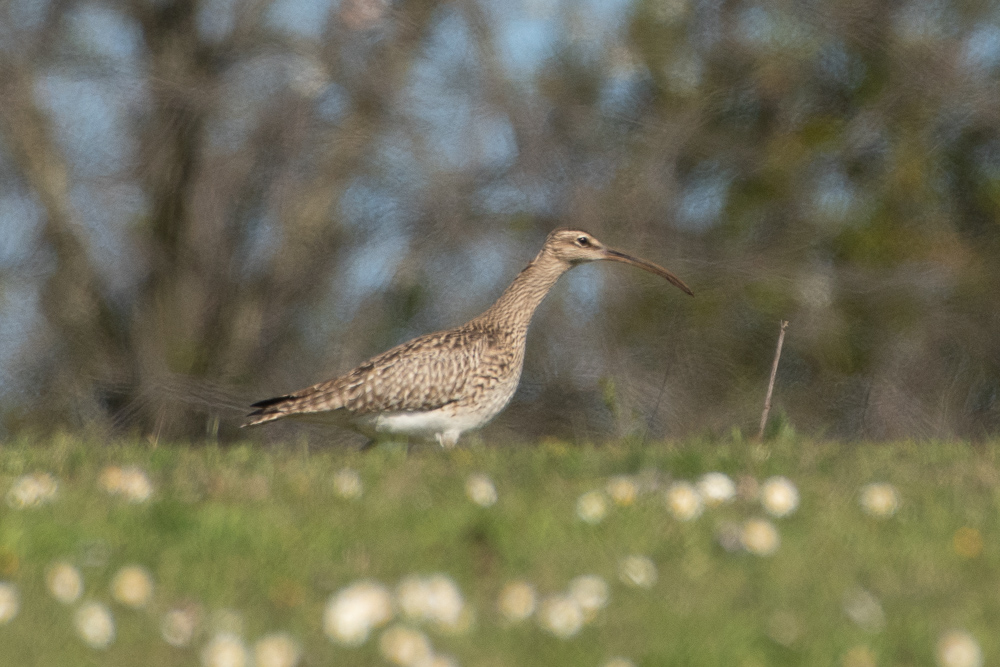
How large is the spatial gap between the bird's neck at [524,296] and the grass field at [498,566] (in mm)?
3263

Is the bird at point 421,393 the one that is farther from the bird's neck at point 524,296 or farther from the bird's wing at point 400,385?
the bird's neck at point 524,296

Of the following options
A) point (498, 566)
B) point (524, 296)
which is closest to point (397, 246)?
point (524, 296)

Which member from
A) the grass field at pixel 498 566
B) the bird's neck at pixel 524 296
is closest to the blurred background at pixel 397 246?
the bird's neck at pixel 524 296

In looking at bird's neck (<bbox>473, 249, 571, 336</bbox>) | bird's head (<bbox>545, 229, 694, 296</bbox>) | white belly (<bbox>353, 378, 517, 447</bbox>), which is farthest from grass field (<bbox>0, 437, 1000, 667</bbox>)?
bird's head (<bbox>545, 229, 694, 296</bbox>)

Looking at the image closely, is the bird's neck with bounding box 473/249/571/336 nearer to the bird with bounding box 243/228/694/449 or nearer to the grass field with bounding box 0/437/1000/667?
the bird with bounding box 243/228/694/449

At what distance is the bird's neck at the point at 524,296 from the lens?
8523mm

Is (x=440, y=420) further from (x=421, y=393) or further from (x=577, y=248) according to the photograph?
(x=577, y=248)

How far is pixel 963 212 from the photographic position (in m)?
11.8

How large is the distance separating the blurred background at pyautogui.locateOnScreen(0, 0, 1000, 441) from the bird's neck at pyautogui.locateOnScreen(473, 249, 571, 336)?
61.5 inches

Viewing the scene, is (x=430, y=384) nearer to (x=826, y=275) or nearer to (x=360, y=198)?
(x=360, y=198)

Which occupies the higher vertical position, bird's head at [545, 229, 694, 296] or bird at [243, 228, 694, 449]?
bird's head at [545, 229, 694, 296]

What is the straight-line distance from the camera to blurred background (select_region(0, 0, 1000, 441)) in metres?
10.6

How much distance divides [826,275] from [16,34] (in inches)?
271

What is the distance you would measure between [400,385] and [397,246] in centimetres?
310
